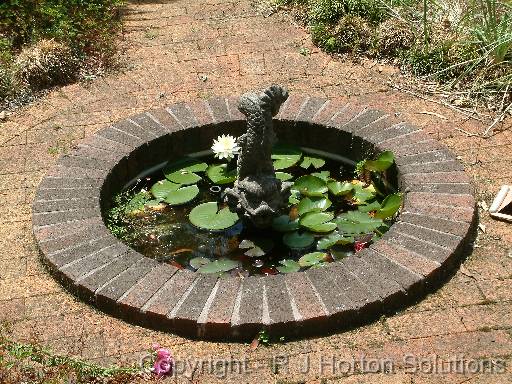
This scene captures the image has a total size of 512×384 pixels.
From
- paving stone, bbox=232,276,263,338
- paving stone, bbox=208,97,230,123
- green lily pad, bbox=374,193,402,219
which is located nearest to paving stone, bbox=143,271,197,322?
paving stone, bbox=232,276,263,338

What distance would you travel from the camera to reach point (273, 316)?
2824 mm

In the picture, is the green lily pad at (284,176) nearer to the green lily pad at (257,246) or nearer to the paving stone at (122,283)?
the green lily pad at (257,246)

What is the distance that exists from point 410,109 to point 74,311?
263 centimetres

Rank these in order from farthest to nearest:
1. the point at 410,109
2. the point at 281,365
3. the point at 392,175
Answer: the point at 410,109
the point at 392,175
the point at 281,365

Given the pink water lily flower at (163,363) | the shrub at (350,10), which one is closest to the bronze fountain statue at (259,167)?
the pink water lily flower at (163,363)

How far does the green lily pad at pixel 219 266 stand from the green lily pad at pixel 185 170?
71cm

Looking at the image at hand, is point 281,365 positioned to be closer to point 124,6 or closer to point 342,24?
point 342,24

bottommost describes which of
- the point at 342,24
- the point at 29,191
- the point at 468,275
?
the point at 29,191

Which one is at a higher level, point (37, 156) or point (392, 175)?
point (392, 175)

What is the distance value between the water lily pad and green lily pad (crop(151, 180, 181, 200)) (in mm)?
31

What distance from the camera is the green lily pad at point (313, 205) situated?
3680mm

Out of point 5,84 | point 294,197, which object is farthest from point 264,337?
point 5,84

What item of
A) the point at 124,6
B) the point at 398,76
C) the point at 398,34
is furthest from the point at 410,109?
the point at 124,6

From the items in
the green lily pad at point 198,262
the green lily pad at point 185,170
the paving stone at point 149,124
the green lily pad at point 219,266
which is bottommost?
the green lily pad at point 198,262
